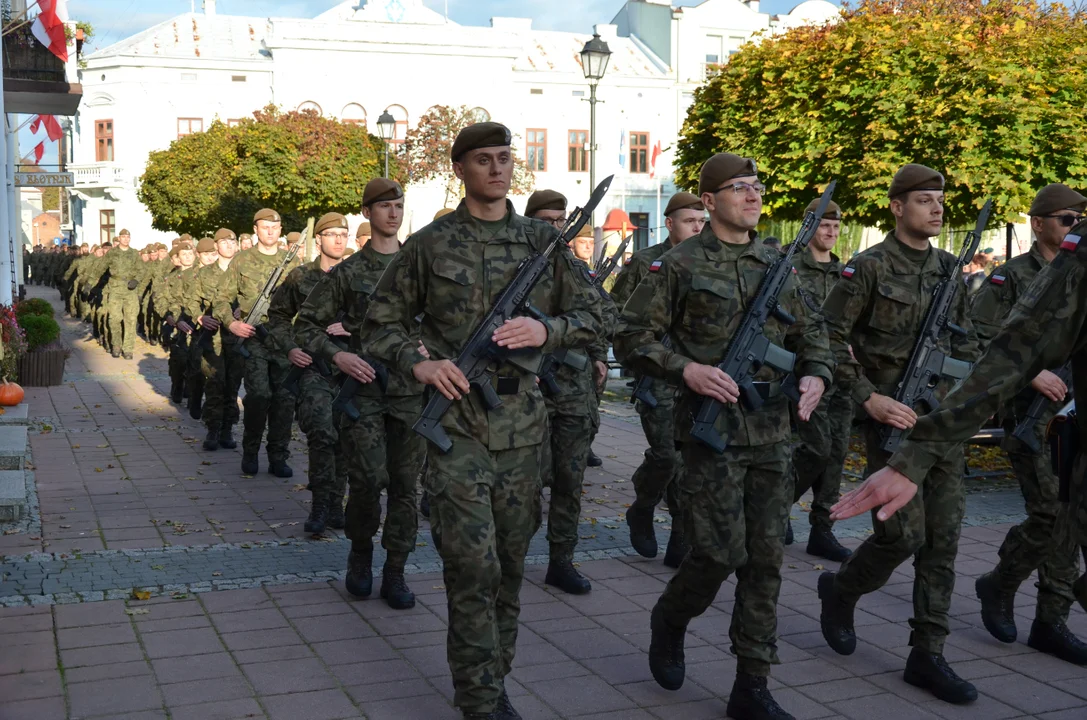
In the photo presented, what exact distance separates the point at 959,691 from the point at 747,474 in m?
1.22

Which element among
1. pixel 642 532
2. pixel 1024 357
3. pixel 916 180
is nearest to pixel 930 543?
pixel 916 180

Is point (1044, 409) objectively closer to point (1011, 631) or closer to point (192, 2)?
point (1011, 631)

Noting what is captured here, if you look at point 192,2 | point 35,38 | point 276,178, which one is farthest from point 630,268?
point 192,2

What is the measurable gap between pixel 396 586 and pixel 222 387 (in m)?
6.28

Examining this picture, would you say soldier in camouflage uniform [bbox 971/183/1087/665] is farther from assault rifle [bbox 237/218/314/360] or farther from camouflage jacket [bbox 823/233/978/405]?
assault rifle [bbox 237/218/314/360]

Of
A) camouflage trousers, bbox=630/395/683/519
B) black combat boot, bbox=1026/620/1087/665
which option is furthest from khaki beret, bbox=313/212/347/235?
black combat boot, bbox=1026/620/1087/665

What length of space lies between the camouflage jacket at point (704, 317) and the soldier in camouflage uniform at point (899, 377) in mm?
504

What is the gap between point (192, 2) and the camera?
5644 cm

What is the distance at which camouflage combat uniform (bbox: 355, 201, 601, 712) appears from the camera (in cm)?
429

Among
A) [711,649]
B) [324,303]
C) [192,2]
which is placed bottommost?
[711,649]

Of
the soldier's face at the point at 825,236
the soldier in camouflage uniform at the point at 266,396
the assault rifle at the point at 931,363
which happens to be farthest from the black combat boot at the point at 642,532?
the soldier in camouflage uniform at the point at 266,396

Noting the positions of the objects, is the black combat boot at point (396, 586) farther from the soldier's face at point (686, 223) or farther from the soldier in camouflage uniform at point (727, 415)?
the soldier's face at point (686, 223)

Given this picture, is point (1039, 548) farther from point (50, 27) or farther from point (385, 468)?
point (50, 27)

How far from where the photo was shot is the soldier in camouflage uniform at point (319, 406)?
7.90m
